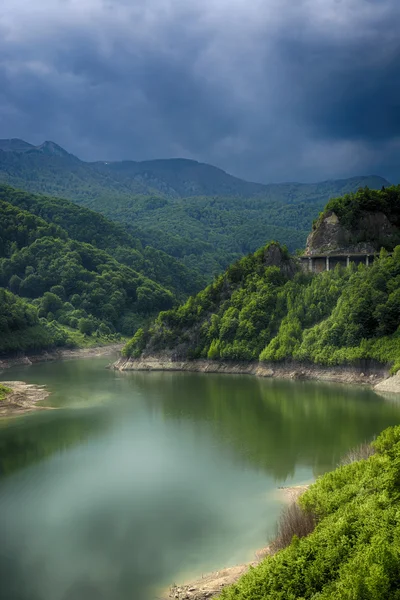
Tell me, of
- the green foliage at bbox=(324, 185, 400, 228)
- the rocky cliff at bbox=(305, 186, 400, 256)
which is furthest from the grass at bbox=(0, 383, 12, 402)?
the green foliage at bbox=(324, 185, 400, 228)

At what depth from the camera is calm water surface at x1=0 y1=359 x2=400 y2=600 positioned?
70.3ft

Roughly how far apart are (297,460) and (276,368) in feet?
122

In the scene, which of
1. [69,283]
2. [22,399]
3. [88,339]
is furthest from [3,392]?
[69,283]

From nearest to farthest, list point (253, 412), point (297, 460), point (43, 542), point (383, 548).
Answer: point (383, 548) → point (43, 542) → point (297, 460) → point (253, 412)

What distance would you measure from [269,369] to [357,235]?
899 inches

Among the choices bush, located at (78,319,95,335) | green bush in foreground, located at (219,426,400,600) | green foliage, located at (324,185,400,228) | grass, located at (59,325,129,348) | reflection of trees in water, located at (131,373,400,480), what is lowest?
reflection of trees in water, located at (131,373,400,480)

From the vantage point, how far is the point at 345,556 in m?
16.3

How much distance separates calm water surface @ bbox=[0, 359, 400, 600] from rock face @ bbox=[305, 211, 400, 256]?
2410cm

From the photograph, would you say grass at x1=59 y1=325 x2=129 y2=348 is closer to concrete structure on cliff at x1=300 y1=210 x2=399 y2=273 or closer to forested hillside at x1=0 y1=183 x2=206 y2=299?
forested hillside at x1=0 y1=183 x2=206 y2=299

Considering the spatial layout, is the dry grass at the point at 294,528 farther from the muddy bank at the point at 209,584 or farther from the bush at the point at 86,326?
the bush at the point at 86,326

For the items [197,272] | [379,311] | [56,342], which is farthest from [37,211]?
[379,311]

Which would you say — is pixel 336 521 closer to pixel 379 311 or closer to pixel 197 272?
pixel 379 311

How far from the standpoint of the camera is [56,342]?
358ft

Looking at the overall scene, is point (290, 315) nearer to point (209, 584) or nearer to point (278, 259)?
point (278, 259)
